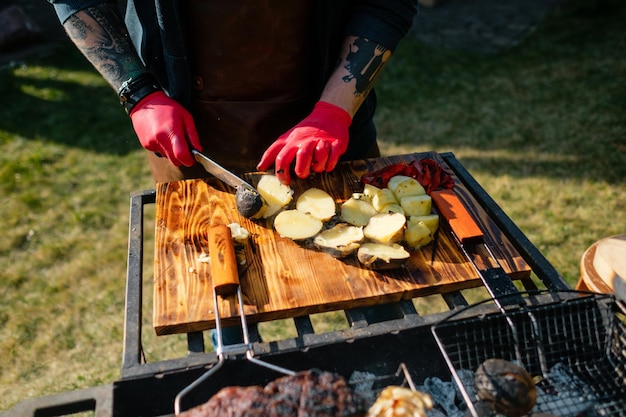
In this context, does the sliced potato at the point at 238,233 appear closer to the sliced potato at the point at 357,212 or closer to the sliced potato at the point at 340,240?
the sliced potato at the point at 340,240

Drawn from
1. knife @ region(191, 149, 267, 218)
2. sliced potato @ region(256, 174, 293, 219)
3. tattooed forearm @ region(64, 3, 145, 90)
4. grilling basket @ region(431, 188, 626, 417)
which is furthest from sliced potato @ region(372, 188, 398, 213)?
tattooed forearm @ region(64, 3, 145, 90)

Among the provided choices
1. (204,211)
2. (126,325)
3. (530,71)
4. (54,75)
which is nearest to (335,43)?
(204,211)

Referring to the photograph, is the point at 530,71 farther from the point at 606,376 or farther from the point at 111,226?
the point at 606,376

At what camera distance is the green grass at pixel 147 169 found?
375 centimetres

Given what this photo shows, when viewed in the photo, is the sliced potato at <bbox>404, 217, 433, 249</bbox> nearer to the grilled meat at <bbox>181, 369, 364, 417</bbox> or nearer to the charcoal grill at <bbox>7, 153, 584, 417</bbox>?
the charcoal grill at <bbox>7, 153, 584, 417</bbox>

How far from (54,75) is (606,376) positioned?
747 cm

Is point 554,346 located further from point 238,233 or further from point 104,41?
point 104,41

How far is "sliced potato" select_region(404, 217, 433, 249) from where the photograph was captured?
2.23m

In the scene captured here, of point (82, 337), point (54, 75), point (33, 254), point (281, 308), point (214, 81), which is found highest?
point (54, 75)

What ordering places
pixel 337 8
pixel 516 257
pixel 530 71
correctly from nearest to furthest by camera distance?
pixel 516 257 → pixel 337 8 → pixel 530 71

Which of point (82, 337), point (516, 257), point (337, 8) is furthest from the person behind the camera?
point (82, 337)

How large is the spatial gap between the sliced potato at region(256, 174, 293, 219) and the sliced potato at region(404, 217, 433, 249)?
56cm

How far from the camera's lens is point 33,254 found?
4387 millimetres

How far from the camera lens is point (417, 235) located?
88.0 inches
